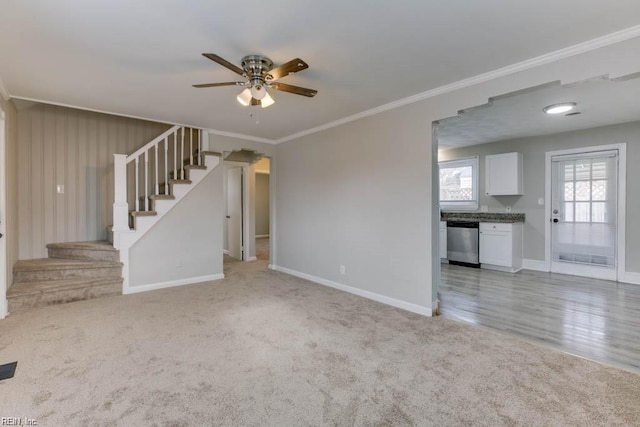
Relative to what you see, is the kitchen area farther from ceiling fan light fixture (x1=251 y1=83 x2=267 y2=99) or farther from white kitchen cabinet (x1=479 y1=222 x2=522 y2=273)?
ceiling fan light fixture (x1=251 y1=83 x2=267 y2=99)

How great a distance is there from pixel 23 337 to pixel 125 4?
287cm

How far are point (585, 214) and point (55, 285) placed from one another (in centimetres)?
763

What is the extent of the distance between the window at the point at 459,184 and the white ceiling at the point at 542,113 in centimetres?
68

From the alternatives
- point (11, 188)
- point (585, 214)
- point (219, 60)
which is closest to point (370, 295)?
point (219, 60)

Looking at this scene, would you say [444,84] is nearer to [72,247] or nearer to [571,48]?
[571,48]

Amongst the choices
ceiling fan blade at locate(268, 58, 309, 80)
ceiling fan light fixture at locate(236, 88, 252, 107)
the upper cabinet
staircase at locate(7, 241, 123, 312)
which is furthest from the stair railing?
the upper cabinet

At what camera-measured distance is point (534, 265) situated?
17.9ft

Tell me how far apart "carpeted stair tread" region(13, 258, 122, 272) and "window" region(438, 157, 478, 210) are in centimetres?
613

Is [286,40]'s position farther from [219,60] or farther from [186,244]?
[186,244]

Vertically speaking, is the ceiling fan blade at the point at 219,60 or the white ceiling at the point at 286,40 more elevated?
the white ceiling at the point at 286,40

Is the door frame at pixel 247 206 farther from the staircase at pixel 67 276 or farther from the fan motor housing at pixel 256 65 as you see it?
the fan motor housing at pixel 256 65

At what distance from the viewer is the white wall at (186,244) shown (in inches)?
165

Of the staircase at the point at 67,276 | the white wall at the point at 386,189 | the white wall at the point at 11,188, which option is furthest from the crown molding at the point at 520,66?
the white wall at the point at 11,188

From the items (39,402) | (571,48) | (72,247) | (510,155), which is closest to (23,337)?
(39,402)
